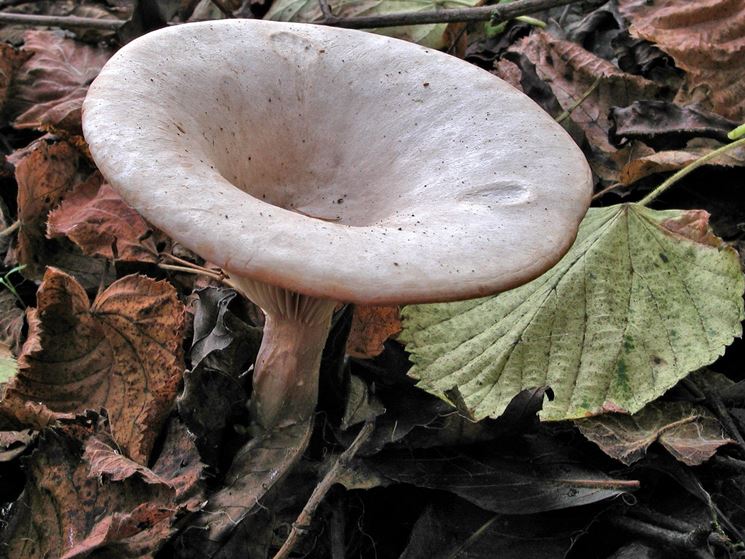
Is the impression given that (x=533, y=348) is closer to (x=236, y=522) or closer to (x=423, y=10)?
Result: (x=236, y=522)

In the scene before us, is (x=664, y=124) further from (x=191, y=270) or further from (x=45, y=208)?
(x=45, y=208)

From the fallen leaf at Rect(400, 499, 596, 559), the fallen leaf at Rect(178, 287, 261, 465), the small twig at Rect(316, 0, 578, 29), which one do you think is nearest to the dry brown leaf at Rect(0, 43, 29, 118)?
the small twig at Rect(316, 0, 578, 29)

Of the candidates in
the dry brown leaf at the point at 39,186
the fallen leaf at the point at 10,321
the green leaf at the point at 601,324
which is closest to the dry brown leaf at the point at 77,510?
the fallen leaf at the point at 10,321

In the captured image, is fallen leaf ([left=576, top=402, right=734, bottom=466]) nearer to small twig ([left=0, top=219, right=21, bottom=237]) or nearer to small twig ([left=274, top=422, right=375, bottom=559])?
small twig ([left=274, top=422, right=375, bottom=559])

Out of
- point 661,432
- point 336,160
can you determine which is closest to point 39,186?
point 336,160

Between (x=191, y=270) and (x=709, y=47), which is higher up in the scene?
(x=709, y=47)

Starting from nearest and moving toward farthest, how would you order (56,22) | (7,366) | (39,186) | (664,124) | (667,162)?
(7,366), (667,162), (39,186), (664,124), (56,22)

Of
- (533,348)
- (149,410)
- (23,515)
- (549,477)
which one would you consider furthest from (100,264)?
(549,477)
